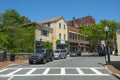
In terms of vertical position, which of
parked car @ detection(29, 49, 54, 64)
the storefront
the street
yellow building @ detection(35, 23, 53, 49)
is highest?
yellow building @ detection(35, 23, 53, 49)

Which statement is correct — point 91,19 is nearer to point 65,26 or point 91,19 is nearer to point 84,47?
point 84,47

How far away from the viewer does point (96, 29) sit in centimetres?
5731

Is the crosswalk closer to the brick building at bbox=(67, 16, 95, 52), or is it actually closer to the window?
the window

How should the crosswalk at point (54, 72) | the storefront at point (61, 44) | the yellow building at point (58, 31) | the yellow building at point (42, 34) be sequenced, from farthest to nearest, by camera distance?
1. the storefront at point (61, 44)
2. the yellow building at point (58, 31)
3. the yellow building at point (42, 34)
4. the crosswalk at point (54, 72)

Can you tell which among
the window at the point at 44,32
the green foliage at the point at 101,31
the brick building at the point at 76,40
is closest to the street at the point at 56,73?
the window at the point at 44,32

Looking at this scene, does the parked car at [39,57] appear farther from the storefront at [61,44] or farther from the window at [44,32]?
the storefront at [61,44]

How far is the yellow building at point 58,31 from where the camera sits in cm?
5834

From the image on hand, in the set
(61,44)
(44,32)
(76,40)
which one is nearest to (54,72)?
(44,32)

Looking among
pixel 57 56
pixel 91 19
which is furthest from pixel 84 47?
pixel 57 56

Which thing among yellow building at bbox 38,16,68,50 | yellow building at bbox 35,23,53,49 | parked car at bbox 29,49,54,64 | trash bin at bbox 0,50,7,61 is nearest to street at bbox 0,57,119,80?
parked car at bbox 29,49,54,64

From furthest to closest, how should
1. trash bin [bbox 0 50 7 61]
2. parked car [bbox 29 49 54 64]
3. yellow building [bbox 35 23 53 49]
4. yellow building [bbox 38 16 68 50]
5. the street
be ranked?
yellow building [bbox 38 16 68 50] < yellow building [bbox 35 23 53 49] < trash bin [bbox 0 50 7 61] < parked car [bbox 29 49 54 64] < the street

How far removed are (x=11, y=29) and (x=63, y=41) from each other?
22.5 metres

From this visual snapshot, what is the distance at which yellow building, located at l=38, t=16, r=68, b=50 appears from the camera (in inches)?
2297

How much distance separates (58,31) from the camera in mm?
59719
